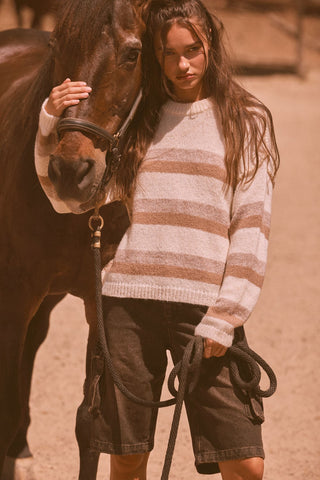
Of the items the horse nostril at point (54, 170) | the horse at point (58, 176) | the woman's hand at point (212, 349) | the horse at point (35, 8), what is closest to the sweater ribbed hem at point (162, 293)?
the woman's hand at point (212, 349)

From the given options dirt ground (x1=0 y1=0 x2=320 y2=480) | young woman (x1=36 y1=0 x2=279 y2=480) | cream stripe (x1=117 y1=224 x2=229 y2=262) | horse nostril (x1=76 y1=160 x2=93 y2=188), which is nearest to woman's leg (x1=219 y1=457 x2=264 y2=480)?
young woman (x1=36 y1=0 x2=279 y2=480)

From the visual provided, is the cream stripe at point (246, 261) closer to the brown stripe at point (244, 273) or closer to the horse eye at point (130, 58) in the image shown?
the brown stripe at point (244, 273)

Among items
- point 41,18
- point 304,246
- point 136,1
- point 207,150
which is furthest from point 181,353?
point 41,18

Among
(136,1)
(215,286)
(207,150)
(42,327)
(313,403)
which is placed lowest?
(313,403)

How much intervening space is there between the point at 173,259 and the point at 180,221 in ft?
0.33

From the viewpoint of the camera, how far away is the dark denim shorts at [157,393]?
189 cm

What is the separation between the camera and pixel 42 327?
325 centimetres

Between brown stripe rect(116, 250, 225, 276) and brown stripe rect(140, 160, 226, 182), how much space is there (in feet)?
0.71

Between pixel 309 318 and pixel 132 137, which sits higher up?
pixel 132 137

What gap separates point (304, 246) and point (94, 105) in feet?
12.9

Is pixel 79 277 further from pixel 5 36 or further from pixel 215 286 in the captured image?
pixel 5 36

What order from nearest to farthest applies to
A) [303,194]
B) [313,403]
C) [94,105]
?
Result: [94,105] < [313,403] < [303,194]

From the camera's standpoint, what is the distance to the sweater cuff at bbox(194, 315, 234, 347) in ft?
5.91

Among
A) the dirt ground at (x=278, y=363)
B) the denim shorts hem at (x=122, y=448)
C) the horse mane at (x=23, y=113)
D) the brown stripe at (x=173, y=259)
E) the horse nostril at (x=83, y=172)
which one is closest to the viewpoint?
the horse nostril at (x=83, y=172)
